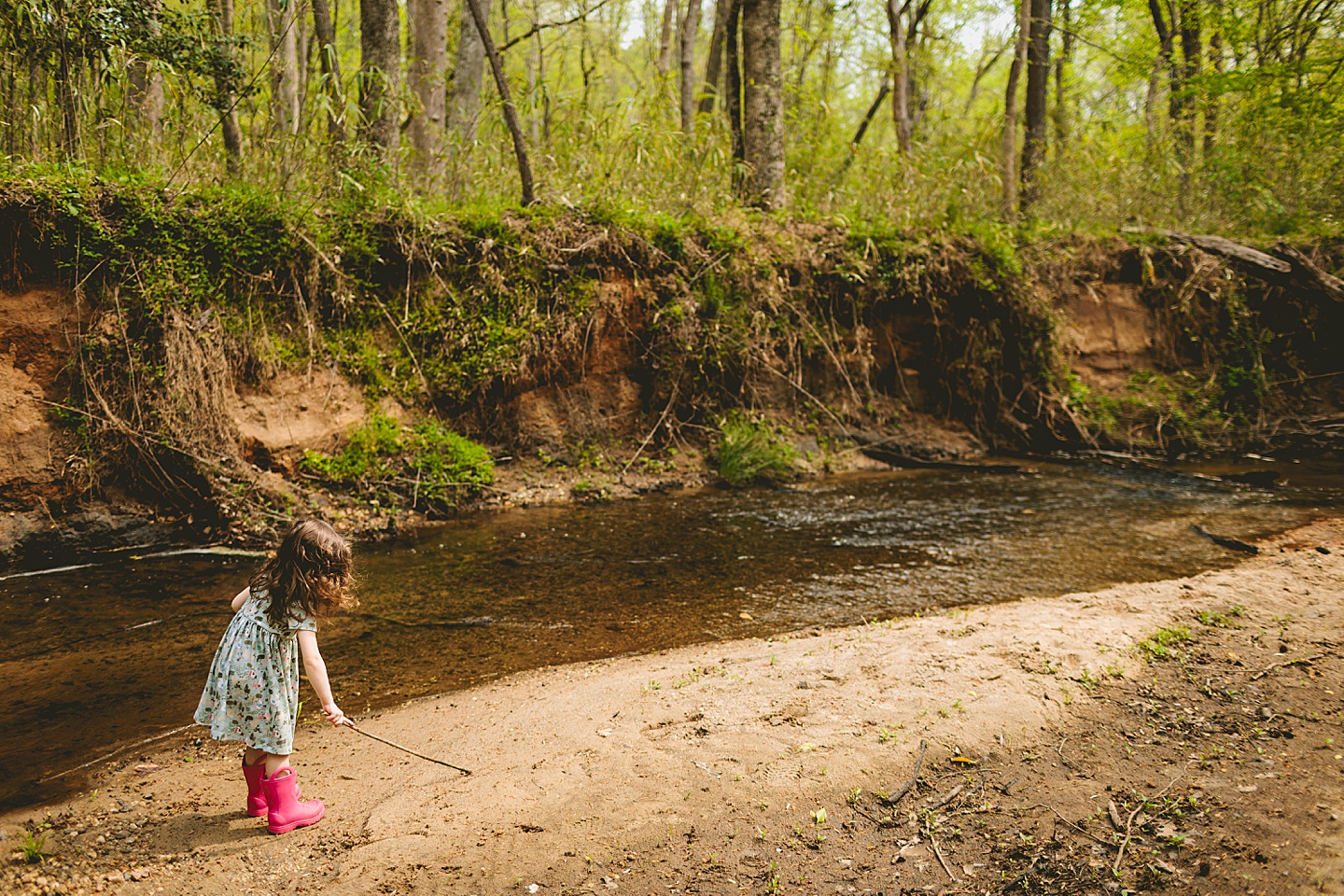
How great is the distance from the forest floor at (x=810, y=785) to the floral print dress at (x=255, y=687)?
0.37 meters

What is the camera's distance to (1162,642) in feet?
14.0

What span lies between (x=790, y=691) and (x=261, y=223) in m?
6.45

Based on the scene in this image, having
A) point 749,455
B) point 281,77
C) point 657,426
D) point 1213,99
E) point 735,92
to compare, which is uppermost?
point 735,92

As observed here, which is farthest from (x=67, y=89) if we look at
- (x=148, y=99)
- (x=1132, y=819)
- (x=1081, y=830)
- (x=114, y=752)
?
(x=1132, y=819)

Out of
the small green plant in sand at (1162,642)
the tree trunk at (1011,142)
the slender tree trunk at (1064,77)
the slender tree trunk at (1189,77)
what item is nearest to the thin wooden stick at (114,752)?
the small green plant in sand at (1162,642)

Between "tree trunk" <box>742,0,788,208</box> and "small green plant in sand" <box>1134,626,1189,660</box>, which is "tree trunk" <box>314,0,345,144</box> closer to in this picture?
Answer: "tree trunk" <box>742,0,788,208</box>

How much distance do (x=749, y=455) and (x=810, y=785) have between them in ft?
19.7

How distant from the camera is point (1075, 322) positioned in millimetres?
11523

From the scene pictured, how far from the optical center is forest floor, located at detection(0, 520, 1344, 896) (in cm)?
255

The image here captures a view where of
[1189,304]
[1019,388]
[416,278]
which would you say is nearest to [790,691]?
[416,278]

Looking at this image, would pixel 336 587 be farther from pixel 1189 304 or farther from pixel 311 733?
pixel 1189 304

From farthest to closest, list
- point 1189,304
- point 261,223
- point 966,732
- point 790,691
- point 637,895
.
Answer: point 1189,304 → point 261,223 → point 790,691 → point 966,732 → point 637,895

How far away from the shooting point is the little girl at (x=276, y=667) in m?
2.90

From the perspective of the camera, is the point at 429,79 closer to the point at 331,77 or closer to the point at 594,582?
the point at 331,77
